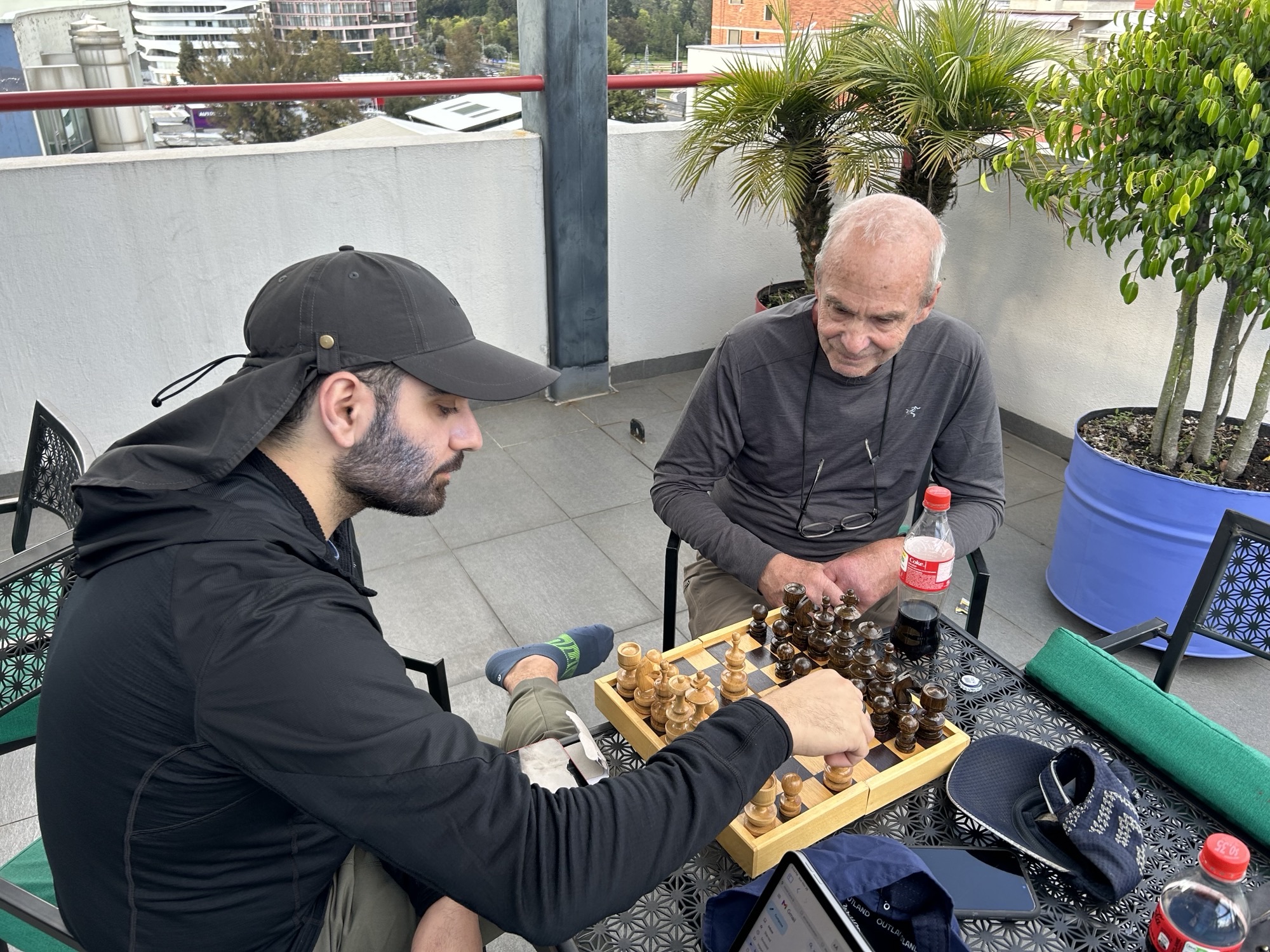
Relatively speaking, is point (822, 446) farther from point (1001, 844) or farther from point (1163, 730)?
point (1001, 844)

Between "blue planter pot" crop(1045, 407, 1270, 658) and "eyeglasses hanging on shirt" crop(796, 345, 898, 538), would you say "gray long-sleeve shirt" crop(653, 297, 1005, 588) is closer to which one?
"eyeglasses hanging on shirt" crop(796, 345, 898, 538)

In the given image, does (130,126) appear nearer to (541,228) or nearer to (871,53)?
(541,228)

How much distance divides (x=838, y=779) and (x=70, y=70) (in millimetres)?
4324

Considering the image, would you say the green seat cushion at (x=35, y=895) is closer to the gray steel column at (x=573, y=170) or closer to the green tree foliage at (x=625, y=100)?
the gray steel column at (x=573, y=170)

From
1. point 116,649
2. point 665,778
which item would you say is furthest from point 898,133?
point 116,649

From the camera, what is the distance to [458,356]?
121 cm

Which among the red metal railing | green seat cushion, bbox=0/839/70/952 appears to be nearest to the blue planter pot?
the red metal railing

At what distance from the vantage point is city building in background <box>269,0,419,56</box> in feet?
14.7

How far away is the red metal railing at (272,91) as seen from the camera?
3.24 meters

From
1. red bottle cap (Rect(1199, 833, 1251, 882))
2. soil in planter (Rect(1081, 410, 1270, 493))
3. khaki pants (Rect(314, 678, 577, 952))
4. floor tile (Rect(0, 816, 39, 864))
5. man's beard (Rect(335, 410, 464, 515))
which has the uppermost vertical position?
man's beard (Rect(335, 410, 464, 515))

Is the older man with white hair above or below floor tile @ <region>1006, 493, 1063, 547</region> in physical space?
above

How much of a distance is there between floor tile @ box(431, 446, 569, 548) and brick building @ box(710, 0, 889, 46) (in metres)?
2.25

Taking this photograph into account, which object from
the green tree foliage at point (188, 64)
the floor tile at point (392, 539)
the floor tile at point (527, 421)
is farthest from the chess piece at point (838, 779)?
the green tree foliage at point (188, 64)

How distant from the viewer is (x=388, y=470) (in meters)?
1.21
